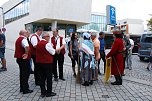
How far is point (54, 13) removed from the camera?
37000 millimetres

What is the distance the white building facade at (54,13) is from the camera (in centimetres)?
3734

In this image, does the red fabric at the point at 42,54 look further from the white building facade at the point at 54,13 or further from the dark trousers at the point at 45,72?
the white building facade at the point at 54,13

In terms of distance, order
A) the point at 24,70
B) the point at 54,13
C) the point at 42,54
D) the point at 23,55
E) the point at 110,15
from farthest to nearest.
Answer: the point at 54,13 < the point at 110,15 < the point at 24,70 < the point at 23,55 < the point at 42,54

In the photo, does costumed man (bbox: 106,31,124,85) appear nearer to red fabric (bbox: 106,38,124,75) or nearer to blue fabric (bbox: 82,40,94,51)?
red fabric (bbox: 106,38,124,75)

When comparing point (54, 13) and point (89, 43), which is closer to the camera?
point (89, 43)

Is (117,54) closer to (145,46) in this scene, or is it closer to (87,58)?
(87,58)

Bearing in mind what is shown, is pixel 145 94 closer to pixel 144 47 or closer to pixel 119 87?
pixel 119 87

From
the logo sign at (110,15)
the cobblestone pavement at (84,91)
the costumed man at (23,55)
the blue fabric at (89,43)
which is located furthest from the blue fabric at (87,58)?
the logo sign at (110,15)

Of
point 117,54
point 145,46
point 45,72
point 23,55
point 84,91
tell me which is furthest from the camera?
point 145,46

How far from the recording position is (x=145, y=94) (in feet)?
21.5

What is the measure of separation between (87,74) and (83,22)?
3551cm

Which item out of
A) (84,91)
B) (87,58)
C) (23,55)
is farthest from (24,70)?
(87,58)

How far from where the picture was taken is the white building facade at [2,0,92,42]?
3734 centimetres

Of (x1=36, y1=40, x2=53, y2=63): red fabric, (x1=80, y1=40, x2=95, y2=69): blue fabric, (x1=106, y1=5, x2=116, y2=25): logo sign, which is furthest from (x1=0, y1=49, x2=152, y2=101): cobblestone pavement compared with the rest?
(x1=106, y1=5, x2=116, y2=25): logo sign
